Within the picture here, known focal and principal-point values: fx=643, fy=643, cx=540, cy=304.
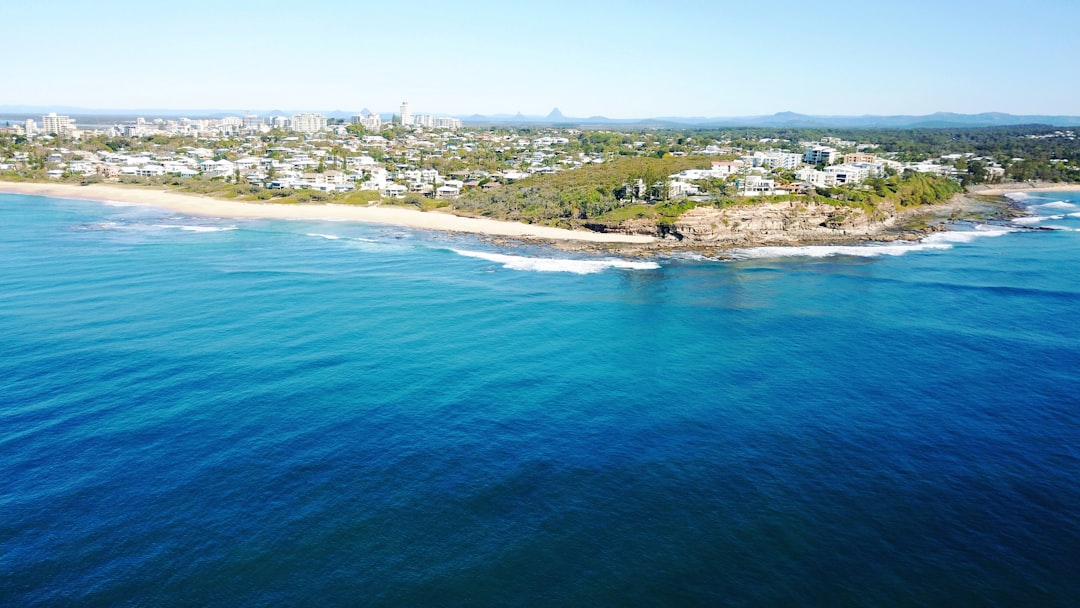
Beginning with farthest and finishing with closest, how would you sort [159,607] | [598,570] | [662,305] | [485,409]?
1. [662,305]
2. [485,409]
3. [598,570]
4. [159,607]

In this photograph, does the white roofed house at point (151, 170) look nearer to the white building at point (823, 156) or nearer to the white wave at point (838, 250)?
the white wave at point (838, 250)

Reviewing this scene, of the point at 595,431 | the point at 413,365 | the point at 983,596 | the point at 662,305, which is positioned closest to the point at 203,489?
the point at 413,365

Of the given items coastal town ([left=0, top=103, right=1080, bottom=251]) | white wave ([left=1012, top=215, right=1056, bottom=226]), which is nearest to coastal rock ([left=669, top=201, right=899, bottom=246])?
coastal town ([left=0, top=103, right=1080, bottom=251])

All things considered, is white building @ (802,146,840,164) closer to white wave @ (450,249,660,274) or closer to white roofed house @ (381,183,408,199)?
white wave @ (450,249,660,274)

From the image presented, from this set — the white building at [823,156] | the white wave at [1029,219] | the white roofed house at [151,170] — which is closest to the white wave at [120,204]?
the white roofed house at [151,170]

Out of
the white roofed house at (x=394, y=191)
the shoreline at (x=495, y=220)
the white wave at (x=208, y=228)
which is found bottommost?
the white wave at (x=208, y=228)

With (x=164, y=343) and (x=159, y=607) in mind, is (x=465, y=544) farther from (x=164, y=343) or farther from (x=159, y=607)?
(x=164, y=343)
